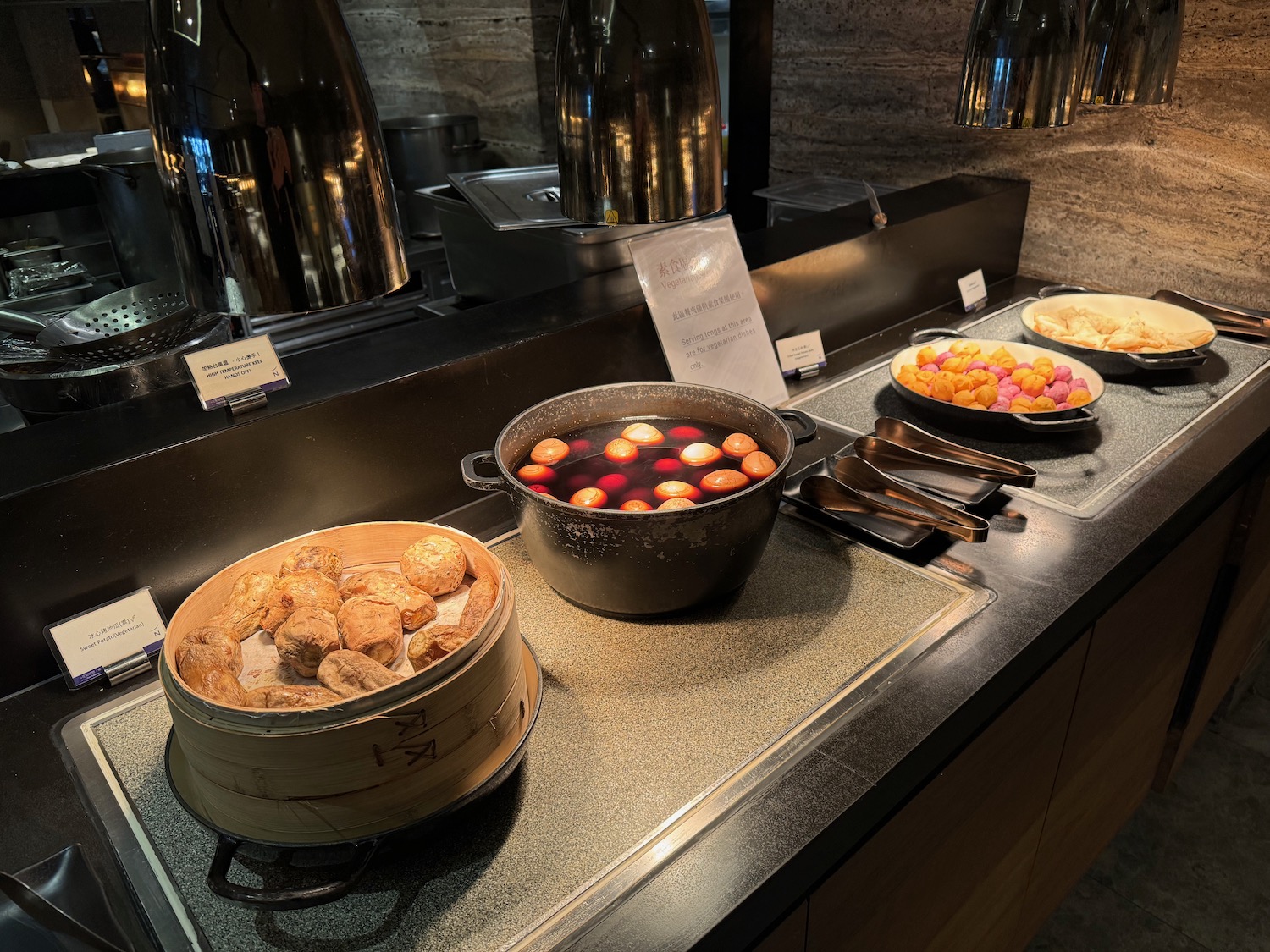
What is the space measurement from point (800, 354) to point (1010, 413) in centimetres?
41

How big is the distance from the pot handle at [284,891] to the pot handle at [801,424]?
66 cm

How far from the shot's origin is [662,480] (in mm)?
1031

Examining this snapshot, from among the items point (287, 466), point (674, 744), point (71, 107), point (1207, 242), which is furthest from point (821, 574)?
point (71, 107)

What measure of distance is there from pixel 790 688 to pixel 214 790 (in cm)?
54

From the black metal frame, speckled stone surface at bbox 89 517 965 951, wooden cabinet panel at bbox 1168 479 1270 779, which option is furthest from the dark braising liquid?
the black metal frame

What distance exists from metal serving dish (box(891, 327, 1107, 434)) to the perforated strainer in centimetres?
113

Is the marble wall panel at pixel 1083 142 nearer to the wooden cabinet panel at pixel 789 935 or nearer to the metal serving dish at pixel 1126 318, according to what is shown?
the metal serving dish at pixel 1126 318

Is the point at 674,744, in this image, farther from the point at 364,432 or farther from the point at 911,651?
the point at 364,432

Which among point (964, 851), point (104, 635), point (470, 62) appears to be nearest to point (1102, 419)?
point (964, 851)

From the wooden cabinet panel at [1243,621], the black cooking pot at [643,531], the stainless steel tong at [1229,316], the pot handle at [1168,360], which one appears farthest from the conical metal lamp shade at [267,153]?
the stainless steel tong at [1229,316]

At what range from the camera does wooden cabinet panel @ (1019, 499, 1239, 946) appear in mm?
1256

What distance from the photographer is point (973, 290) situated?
194 cm

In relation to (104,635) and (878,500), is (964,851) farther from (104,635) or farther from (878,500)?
(104,635)

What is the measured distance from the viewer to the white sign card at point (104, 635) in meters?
0.93
